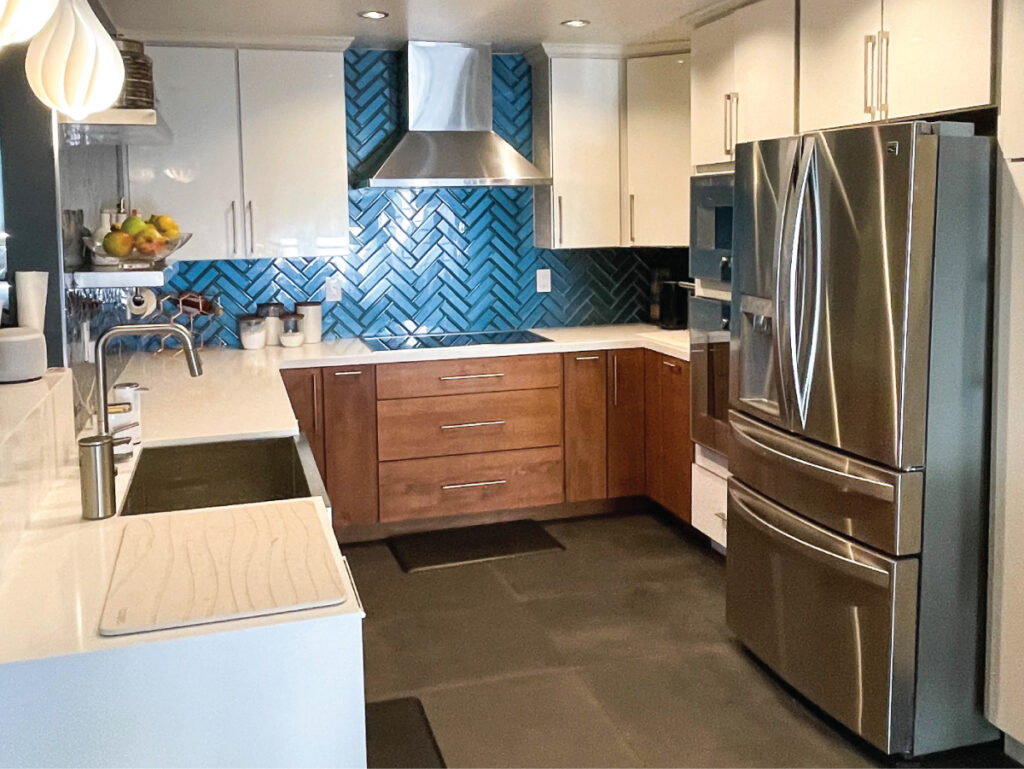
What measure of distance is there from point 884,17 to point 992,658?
175cm

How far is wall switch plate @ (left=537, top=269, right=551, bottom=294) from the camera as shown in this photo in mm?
4914

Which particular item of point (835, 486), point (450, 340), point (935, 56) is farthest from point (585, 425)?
point (935, 56)

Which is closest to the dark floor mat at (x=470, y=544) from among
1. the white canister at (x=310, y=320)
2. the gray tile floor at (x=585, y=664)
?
the gray tile floor at (x=585, y=664)

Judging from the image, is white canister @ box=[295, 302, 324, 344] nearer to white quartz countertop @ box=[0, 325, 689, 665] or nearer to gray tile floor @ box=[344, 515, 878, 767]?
white quartz countertop @ box=[0, 325, 689, 665]

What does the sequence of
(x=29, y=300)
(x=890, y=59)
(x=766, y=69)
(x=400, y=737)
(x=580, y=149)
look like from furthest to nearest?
1. (x=580, y=149)
2. (x=766, y=69)
3. (x=890, y=59)
4. (x=400, y=737)
5. (x=29, y=300)

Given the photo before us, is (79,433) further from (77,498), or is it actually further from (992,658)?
(992,658)

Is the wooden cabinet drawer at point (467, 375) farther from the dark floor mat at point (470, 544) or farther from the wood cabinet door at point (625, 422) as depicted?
the dark floor mat at point (470, 544)

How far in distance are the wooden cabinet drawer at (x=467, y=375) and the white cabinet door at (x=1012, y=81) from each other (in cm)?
230

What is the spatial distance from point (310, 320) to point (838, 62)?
8.21ft

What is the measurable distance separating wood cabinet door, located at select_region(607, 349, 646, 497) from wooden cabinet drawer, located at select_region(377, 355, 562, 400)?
273 mm

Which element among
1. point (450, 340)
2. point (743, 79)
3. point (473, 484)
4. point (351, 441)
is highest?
point (743, 79)

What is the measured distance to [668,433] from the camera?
4.24 metres

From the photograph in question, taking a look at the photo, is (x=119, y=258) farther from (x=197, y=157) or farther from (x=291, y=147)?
(x=291, y=147)

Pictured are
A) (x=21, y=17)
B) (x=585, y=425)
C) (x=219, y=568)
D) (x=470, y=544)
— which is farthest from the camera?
(x=585, y=425)
